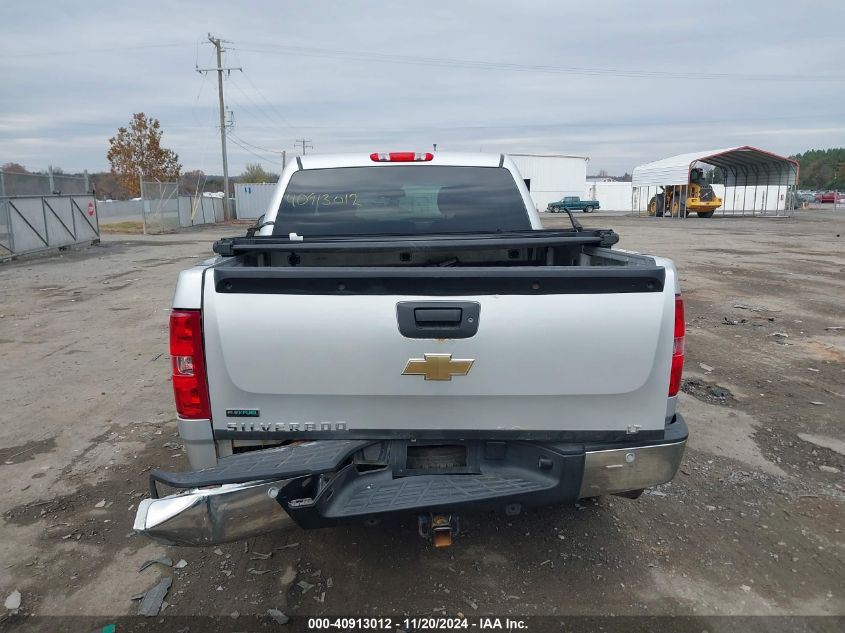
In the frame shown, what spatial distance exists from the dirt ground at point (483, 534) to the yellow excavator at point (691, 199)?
40537 mm

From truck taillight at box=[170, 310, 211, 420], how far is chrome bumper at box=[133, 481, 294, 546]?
382 millimetres

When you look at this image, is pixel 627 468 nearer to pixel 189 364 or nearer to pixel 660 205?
pixel 189 364

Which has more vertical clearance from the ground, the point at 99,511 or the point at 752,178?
the point at 752,178

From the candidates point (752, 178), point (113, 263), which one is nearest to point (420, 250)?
point (113, 263)

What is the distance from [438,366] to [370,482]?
2.00 ft

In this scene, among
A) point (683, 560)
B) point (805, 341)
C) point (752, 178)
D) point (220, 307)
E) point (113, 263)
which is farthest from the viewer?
point (752, 178)

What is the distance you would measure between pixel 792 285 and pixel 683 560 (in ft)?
35.4

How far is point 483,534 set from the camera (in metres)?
3.54

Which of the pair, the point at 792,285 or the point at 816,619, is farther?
the point at 792,285

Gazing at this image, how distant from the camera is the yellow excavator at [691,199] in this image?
43.7 m

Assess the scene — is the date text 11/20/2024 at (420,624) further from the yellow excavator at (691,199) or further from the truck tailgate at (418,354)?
the yellow excavator at (691,199)

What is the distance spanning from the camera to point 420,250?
11.0 feet

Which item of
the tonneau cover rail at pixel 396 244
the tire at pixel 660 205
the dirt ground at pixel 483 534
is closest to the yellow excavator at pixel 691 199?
the tire at pixel 660 205

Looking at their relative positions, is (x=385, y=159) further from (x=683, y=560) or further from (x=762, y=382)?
(x=762, y=382)
